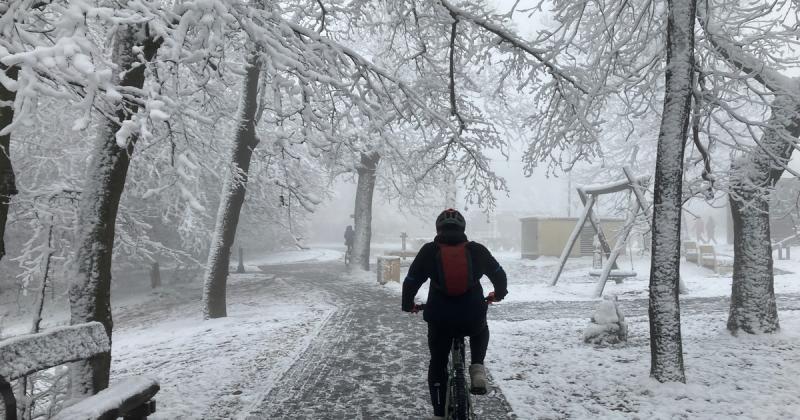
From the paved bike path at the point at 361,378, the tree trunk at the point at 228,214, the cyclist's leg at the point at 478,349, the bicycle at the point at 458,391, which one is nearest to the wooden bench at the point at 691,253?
the paved bike path at the point at 361,378

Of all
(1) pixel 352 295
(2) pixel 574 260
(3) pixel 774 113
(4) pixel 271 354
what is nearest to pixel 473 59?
(3) pixel 774 113

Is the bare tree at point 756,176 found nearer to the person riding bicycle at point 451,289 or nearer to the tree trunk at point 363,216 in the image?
the person riding bicycle at point 451,289

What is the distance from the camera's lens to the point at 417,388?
5938 mm

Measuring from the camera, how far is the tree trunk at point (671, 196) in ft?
18.5

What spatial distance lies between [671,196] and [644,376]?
2155 millimetres

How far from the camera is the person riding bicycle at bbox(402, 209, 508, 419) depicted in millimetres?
3832

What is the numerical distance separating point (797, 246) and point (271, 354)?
2707 centimetres

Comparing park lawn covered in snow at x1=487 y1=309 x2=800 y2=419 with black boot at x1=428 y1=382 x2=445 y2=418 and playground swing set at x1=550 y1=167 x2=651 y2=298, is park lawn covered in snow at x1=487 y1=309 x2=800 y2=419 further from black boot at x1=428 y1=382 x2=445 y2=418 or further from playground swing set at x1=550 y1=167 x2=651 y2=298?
playground swing set at x1=550 y1=167 x2=651 y2=298

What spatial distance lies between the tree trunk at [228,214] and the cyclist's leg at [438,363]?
7.49 m

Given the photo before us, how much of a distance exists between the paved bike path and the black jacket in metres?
1.65

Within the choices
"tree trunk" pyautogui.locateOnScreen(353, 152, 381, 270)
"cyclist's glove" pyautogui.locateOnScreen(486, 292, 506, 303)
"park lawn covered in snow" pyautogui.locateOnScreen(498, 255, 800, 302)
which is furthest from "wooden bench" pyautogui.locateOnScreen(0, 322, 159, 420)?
"tree trunk" pyautogui.locateOnScreen(353, 152, 381, 270)

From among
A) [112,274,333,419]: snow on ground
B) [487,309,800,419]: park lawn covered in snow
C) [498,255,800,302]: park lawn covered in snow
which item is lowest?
[112,274,333,419]: snow on ground

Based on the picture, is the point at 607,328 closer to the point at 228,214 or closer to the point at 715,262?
the point at 228,214

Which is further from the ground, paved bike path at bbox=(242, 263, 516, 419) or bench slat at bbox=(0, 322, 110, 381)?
bench slat at bbox=(0, 322, 110, 381)
